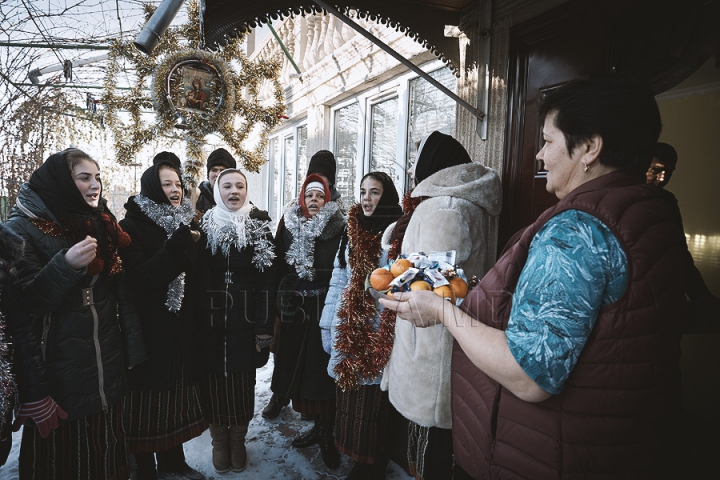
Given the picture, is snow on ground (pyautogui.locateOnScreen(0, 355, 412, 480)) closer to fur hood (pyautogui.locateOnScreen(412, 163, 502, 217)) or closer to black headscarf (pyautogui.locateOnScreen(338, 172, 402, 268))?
black headscarf (pyautogui.locateOnScreen(338, 172, 402, 268))

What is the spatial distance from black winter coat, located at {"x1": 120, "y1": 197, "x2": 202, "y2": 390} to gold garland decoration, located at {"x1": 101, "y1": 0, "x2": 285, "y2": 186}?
241cm

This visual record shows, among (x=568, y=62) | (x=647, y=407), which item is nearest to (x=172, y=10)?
(x=568, y=62)

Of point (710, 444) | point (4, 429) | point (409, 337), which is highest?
point (409, 337)

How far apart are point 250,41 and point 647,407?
9990 millimetres

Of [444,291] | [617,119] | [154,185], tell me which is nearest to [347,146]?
[154,185]

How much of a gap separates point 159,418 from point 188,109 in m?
3.31

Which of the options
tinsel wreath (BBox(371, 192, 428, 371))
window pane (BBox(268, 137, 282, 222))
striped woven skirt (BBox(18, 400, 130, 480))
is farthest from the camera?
window pane (BBox(268, 137, 282, 222))

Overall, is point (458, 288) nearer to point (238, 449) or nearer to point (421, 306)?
point (421, 306)

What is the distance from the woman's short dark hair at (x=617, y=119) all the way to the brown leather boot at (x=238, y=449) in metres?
2.62

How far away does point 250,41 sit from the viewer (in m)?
9.02

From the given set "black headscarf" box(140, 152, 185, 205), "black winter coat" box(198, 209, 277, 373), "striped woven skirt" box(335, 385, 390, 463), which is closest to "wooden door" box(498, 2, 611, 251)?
"striped woven skirt" box(335, 385, 390, 463)

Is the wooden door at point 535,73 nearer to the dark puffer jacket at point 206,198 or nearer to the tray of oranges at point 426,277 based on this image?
the tray of oranges at point 426,277

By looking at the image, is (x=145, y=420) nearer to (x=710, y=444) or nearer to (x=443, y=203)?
(x=443, y=203)

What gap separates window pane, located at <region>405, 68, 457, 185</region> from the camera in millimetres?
3654
